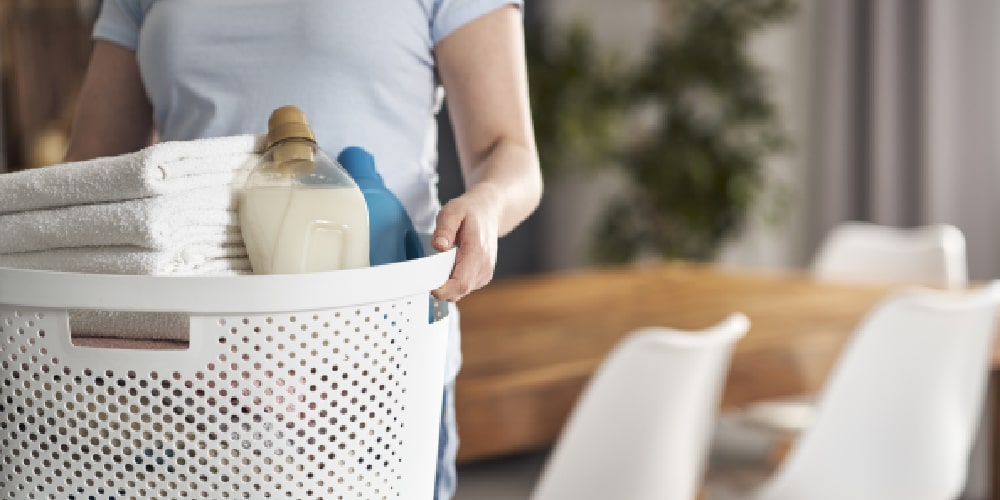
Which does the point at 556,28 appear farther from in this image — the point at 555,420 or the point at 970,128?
the point at 555,420

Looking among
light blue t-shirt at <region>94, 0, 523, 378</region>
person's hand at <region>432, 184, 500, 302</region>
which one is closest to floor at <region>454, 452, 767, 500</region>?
light blue t-shirt at <region>94, 0, 523, 378</region>

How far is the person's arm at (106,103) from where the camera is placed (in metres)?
0.96

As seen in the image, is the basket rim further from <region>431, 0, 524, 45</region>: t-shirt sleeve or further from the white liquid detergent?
<region>431, 0, 524, 45</region>: t-shirt sleeve

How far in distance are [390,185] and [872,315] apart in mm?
1161

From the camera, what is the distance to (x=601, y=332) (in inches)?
79.9

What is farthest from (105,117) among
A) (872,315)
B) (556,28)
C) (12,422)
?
(556,28)

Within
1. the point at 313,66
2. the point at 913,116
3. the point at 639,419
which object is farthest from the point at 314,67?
the point at 913,116

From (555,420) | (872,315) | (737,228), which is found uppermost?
(872,315)

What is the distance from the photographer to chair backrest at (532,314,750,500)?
1.53m

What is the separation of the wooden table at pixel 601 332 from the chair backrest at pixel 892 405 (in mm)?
130

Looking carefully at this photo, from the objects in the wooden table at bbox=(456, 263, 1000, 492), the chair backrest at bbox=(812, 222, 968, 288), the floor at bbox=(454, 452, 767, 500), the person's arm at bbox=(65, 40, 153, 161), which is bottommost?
the floor at bbox=(454, 452, 767, 500)

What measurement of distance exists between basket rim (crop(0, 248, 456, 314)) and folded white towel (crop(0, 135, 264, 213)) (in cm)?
7

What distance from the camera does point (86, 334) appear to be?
651 mm

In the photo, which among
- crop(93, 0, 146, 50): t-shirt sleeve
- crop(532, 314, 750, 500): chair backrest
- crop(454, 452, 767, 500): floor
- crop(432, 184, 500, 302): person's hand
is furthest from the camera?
crop(454, 452, 767, 500): floor
